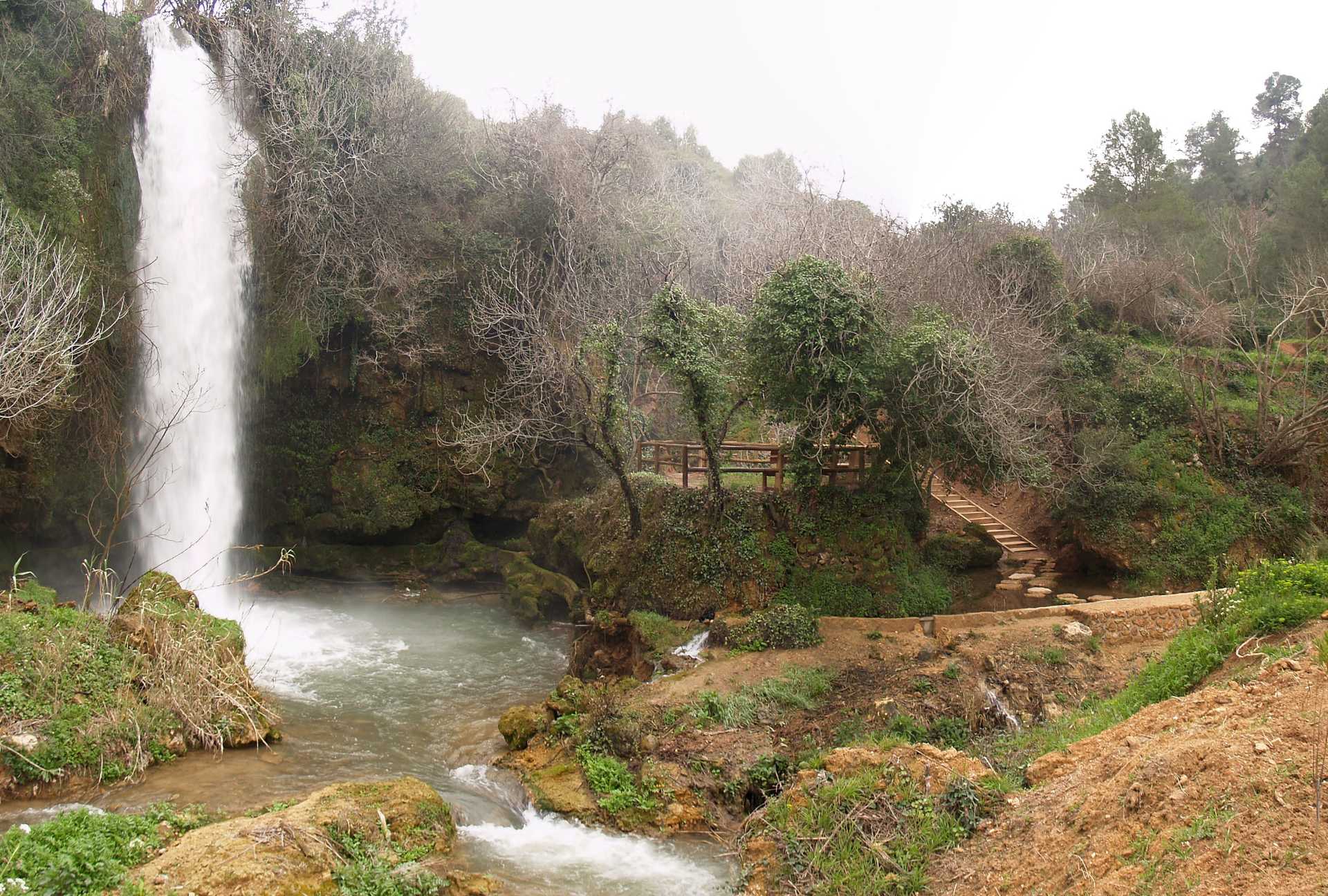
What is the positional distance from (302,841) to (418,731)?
5.64 m

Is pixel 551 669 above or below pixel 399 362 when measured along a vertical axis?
below

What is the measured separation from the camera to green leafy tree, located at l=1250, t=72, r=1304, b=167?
43344mm

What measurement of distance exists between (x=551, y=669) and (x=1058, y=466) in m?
12.9

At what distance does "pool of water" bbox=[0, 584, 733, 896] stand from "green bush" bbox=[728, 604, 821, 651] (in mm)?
3845

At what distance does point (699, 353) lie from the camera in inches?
634

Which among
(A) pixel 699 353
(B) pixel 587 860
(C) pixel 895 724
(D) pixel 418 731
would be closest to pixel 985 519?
(A) pixel 699 353

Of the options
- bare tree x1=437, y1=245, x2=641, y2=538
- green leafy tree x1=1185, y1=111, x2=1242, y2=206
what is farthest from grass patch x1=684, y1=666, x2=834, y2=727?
green leafy tree x1=1185, y1=111, x2=1242, y2=206

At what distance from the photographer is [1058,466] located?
2092 centimetres

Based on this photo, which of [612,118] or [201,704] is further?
[612,118]

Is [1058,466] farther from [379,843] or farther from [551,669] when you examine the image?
[379,843]

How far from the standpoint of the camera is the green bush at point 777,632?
47.1 feet

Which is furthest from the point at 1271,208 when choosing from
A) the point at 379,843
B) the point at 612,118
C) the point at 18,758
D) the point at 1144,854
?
the point at 18,758

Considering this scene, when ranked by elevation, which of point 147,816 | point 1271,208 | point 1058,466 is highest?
point 1271,208

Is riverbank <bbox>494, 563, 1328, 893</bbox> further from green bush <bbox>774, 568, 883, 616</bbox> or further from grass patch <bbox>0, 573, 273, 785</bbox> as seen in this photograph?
grass patch <bbox>0, 573, 273, 785</bbox>
